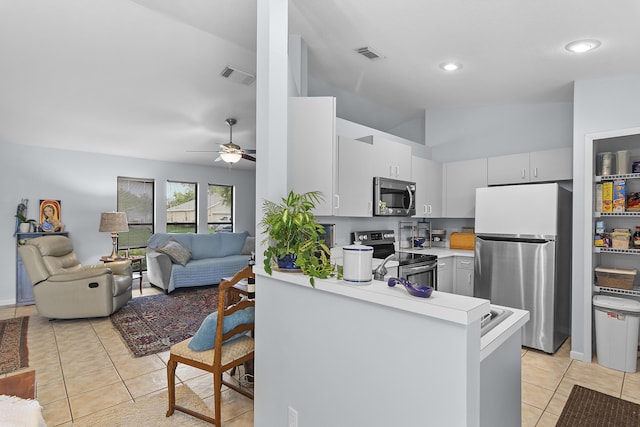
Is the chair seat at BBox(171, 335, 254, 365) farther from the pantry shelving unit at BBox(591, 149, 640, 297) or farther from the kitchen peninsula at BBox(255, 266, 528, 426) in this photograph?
the pantry shelving unit at BBox(591, 149, 640, 297)

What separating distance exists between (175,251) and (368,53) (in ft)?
14.7

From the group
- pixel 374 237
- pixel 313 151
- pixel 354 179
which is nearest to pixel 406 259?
pixel 374 237

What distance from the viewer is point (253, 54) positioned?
300 cm

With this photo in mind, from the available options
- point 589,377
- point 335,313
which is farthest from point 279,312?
point 589,377

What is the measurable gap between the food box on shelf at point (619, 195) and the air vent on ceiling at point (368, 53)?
246 cm

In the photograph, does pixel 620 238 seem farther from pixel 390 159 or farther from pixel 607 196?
pixel 390 159

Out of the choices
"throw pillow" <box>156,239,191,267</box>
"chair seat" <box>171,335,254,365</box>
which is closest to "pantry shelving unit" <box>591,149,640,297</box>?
"chair seat" <box>171,335,254,365</box>

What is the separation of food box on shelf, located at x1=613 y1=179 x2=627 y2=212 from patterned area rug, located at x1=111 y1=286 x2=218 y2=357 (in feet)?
14.4

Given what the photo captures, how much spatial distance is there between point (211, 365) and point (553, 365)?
2928 mm

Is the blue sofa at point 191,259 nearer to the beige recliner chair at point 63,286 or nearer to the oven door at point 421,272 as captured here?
the beige recliner chair at point 63,286

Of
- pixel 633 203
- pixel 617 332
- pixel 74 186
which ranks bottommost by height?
pixel 617 332

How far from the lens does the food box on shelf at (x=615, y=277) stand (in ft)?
10.1

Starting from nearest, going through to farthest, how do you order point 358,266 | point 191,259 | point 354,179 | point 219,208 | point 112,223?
1. point 358,266
2. point 354,179
3. point 112,223
4. point 191,259
5. point 219,208

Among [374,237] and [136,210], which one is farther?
[136,210]
